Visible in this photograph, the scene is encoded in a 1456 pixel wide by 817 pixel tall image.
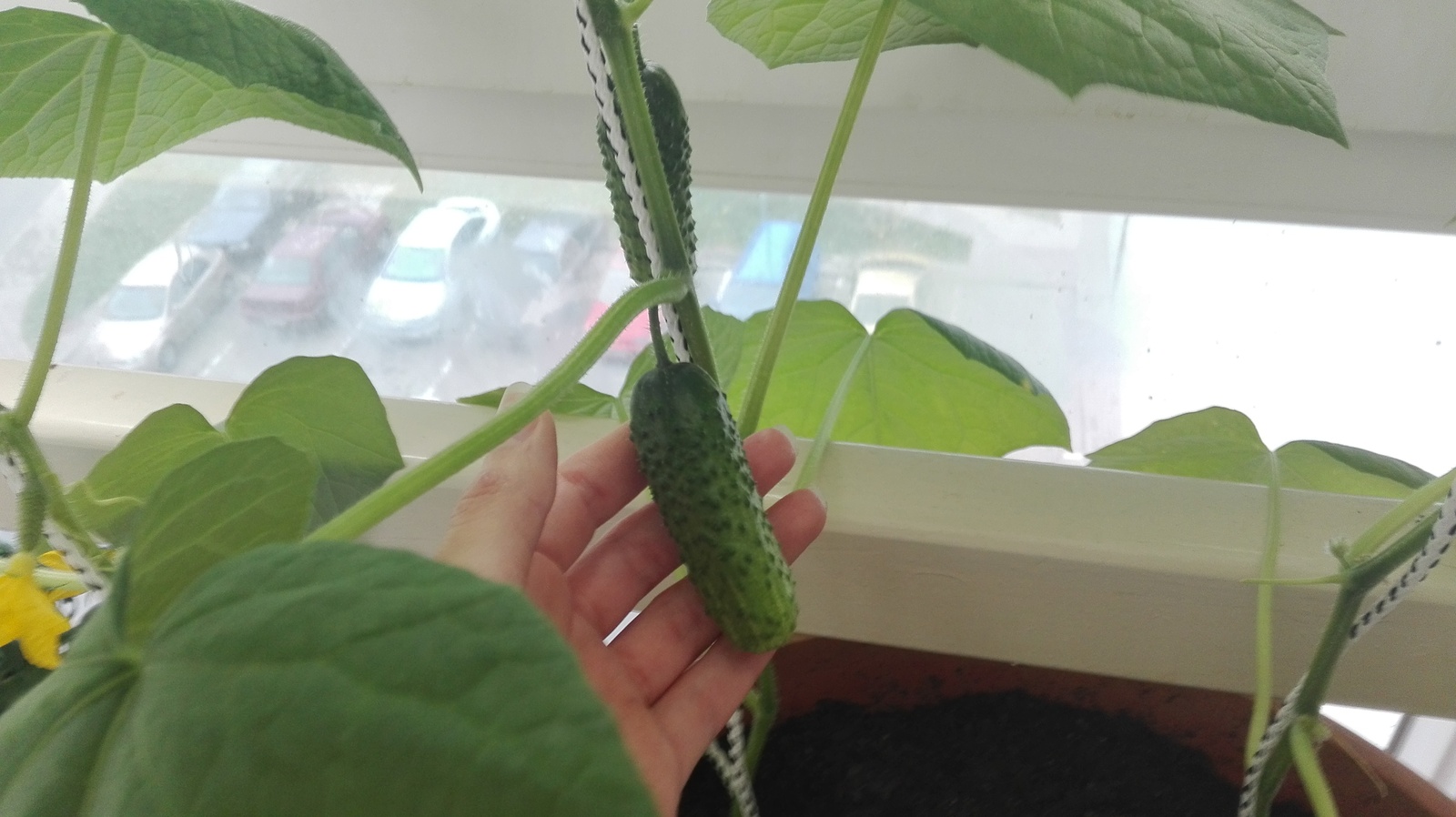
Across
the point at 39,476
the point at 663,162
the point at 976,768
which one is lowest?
the point at 976,768

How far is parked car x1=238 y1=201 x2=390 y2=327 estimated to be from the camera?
805 millimetres

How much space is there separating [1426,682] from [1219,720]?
0.12 m

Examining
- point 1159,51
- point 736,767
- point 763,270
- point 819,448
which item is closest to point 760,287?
point 763,270

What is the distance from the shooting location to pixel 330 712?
150 mm

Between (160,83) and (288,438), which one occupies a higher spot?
(160,83)

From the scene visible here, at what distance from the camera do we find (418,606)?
0.50 ft

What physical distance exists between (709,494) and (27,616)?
9.3 inches

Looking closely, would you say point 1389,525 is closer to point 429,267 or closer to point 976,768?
point 976,768

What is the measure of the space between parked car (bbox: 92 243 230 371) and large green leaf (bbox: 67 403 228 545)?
0.43 metres

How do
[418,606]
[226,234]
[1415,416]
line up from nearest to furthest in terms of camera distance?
[418,606]
[1415,416]
[226,234]

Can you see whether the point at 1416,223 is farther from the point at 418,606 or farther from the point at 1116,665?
the point at 418,606

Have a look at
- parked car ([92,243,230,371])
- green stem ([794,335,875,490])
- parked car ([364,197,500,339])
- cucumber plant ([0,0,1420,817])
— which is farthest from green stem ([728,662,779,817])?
parked car ([92,243,230,371])

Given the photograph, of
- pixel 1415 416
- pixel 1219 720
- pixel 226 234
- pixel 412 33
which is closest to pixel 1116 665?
pixel 1219 720

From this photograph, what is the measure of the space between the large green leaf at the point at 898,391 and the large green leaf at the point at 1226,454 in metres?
0.05
